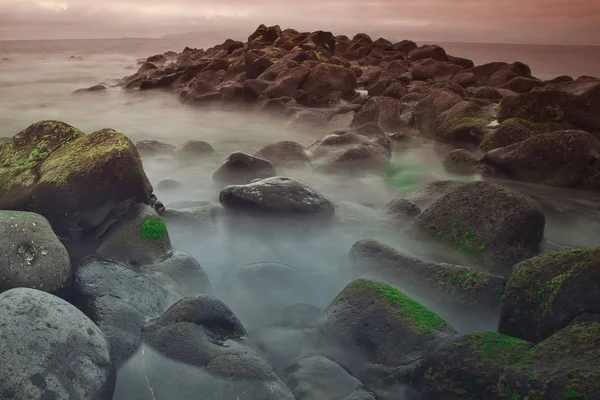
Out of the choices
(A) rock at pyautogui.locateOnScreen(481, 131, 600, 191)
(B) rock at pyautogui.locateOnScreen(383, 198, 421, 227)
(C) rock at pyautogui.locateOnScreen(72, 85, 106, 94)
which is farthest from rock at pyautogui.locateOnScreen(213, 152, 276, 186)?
(C) rock at pyautogui.locateOnScreen(72, 85, 106, 94)

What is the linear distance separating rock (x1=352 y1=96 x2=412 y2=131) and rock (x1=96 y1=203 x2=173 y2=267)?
377 inches

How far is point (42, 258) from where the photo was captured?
4133 mm

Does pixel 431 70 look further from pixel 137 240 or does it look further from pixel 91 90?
pixel 137 240

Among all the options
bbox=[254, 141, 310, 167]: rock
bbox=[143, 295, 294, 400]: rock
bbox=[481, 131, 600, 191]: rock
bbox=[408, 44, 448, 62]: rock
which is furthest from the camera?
bbox=[408, 44, 448, 62]: rock

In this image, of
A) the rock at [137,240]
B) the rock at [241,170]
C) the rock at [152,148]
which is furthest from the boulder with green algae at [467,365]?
the rock at [152,148]

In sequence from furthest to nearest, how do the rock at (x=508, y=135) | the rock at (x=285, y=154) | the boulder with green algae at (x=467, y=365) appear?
the rock at (x=508, y=135), the rock at (x=285, y=154), the boulder with green algae at (x=467, y=365)

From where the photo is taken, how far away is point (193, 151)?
420 inches

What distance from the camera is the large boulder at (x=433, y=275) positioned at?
456 centimetres

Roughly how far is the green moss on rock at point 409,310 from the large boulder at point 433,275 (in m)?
0.75

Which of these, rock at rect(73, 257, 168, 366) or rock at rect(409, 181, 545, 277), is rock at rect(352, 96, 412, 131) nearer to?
rock at rect(409, 181, 545, 277)

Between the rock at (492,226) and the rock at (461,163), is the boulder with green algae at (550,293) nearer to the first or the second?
the rock at (492,226)

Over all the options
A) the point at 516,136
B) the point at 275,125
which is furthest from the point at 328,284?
the point at 275,125

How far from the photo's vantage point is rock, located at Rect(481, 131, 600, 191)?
833 centimetres

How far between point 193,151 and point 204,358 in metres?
7.63
